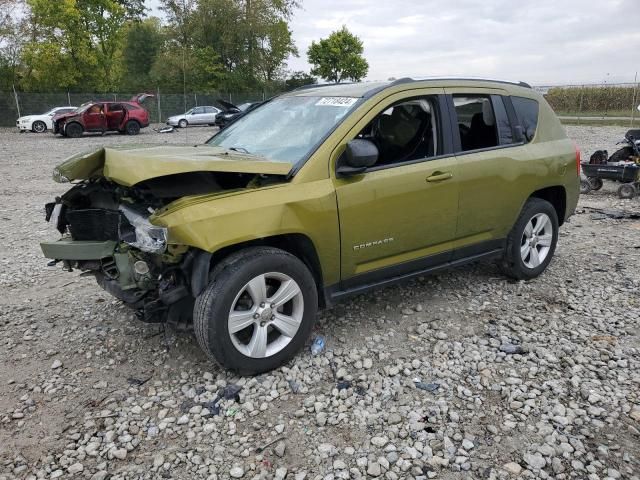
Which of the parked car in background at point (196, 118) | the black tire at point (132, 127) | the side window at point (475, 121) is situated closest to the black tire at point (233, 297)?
the side window at point (475, 121)

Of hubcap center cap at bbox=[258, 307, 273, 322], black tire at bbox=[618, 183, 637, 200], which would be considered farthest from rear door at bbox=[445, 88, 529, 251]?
black tire at bbox=[618, 183, 637, 200]

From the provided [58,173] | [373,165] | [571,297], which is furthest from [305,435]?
[571,297]

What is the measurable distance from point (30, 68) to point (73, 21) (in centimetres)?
422

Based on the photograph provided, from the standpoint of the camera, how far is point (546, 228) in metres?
5.09

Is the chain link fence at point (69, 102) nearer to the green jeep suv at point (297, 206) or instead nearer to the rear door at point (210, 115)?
the rear door at point (210, 115)

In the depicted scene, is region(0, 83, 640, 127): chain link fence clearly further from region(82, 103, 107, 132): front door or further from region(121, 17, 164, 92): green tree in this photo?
region(121, 17, 164, 92): green tree

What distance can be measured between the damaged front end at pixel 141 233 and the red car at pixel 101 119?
21903mm

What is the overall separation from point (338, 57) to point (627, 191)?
175 feet

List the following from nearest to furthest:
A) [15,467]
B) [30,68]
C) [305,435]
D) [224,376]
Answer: [15,467]
[305,435]
[224,376]
[30,68]

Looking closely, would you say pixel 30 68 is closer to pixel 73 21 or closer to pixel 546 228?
pixel 73 21

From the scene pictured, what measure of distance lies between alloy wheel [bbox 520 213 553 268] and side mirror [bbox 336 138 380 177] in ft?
6.97

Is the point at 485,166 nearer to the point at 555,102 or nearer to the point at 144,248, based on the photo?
the point at 144,248

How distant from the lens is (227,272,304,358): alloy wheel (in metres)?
3.28

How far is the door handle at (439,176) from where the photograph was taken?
4.03m
